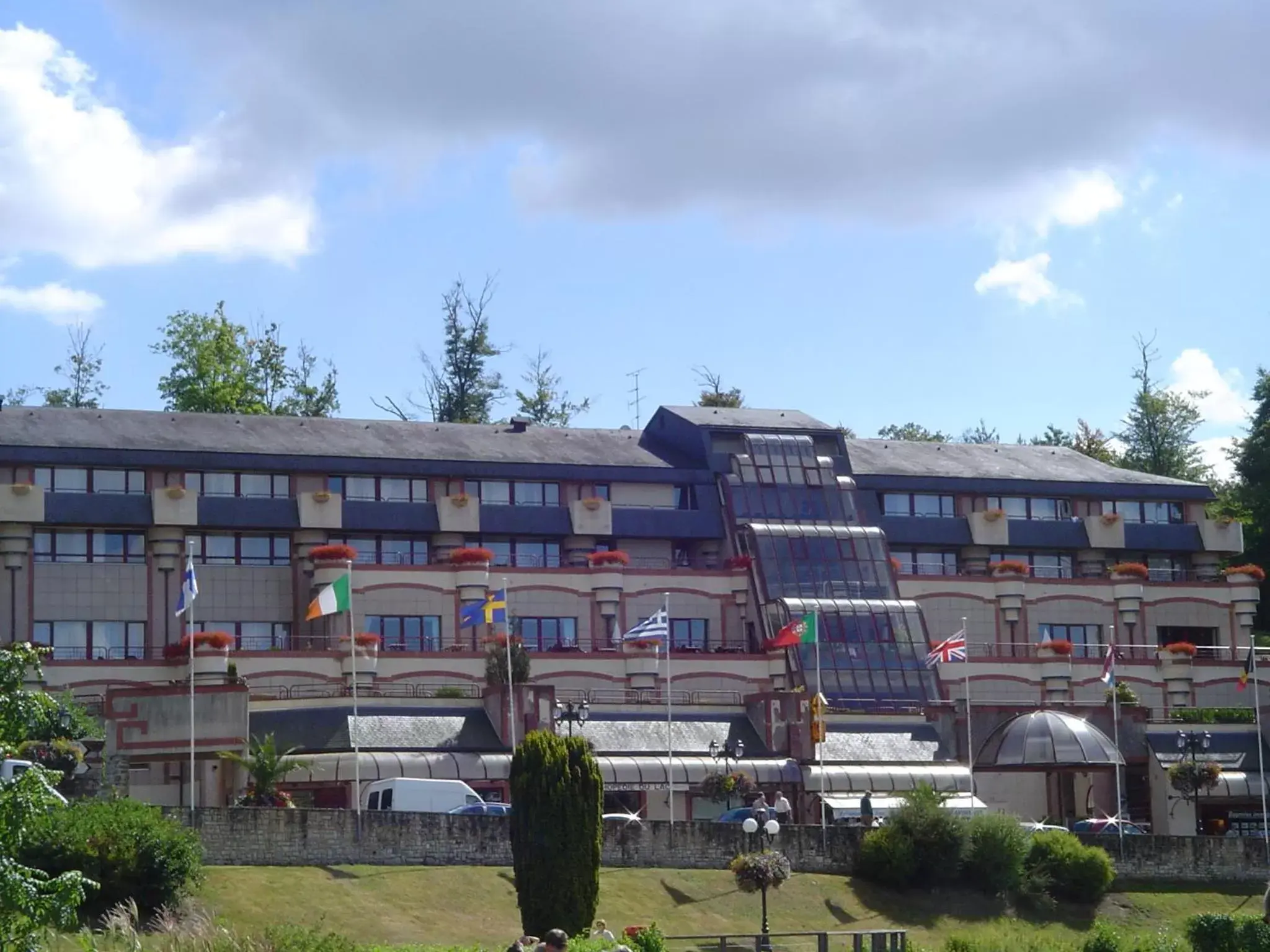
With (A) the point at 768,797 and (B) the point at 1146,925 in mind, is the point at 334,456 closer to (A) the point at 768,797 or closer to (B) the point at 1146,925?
(A) the point at 768,797

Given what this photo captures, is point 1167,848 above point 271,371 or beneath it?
beneath

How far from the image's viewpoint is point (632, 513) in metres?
86.1

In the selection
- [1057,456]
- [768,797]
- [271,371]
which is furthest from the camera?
[271,371]

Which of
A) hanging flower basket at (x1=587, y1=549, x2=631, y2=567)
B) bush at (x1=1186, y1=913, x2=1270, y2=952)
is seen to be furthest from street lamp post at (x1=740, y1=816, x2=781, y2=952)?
hanging flower basket at (x1=587, y1=549, x2=631, y2=567)

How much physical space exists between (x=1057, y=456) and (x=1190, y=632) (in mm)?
11095

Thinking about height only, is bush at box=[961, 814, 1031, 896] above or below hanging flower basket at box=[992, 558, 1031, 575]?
below

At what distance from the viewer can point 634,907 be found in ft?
176

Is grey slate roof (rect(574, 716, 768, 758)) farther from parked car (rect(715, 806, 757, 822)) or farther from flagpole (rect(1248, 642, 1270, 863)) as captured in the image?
flagpole (rect(1248, 642, 1270, 863))

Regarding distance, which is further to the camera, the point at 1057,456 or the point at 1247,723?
the point at 1057,456

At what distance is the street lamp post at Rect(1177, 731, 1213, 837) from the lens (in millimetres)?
71031

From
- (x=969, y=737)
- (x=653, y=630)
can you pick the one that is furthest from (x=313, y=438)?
(x=969, y=737)

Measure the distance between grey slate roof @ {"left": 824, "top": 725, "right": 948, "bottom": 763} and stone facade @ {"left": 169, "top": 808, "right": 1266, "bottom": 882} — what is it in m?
13.0

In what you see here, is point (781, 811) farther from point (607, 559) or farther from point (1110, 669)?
point (607, 559)

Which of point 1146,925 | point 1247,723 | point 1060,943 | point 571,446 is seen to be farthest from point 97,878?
point 1247,723
